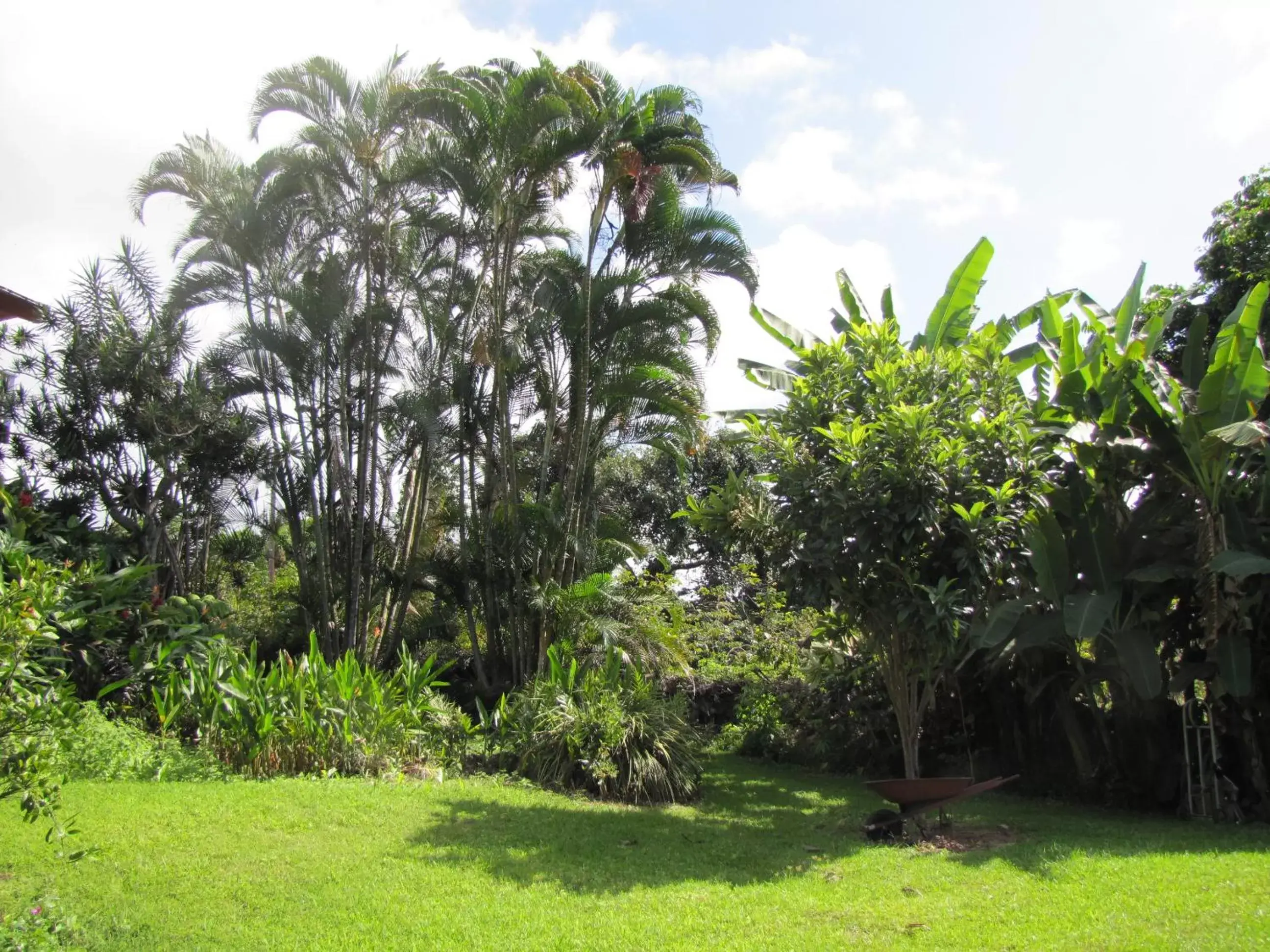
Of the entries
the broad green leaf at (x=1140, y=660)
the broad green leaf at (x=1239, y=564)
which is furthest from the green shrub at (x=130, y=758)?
the broad green leaf at (x=1239, y=564)

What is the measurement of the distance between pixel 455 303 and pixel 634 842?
9894mm

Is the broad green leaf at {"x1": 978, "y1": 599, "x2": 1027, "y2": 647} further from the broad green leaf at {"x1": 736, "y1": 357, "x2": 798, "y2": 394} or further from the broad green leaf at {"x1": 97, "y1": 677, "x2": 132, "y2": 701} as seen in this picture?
the broad green leaf at {"x1": 97, "y1": 677, "x2": 132, "y2": 701}

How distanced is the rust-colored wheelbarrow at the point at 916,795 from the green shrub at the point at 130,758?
5.90 m

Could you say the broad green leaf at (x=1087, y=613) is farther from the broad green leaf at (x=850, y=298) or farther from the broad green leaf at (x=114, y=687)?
the broad green leaf at (x=114, y=687)

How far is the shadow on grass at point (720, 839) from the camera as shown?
6680mm

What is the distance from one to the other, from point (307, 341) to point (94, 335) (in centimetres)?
267

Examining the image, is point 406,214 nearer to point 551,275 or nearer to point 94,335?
point 551,275

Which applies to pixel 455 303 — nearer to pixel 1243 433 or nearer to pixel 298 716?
pixel 298 716

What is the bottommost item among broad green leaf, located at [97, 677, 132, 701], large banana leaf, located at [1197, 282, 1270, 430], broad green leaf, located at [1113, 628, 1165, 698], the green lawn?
the green lawn

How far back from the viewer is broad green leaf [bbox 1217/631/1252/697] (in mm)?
8586

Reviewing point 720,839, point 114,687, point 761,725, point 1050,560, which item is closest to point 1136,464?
point 1050,560

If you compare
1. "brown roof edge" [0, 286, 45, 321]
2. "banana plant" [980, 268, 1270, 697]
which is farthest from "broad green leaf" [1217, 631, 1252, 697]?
"brown roof edge" [0, 286, 45, 321]

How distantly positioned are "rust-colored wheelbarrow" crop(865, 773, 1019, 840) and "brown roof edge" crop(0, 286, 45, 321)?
37.1ft

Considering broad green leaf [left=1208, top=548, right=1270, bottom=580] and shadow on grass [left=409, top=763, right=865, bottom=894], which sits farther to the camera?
broad green leaf [left=1208, top=548, right=1270, bottom=580]
